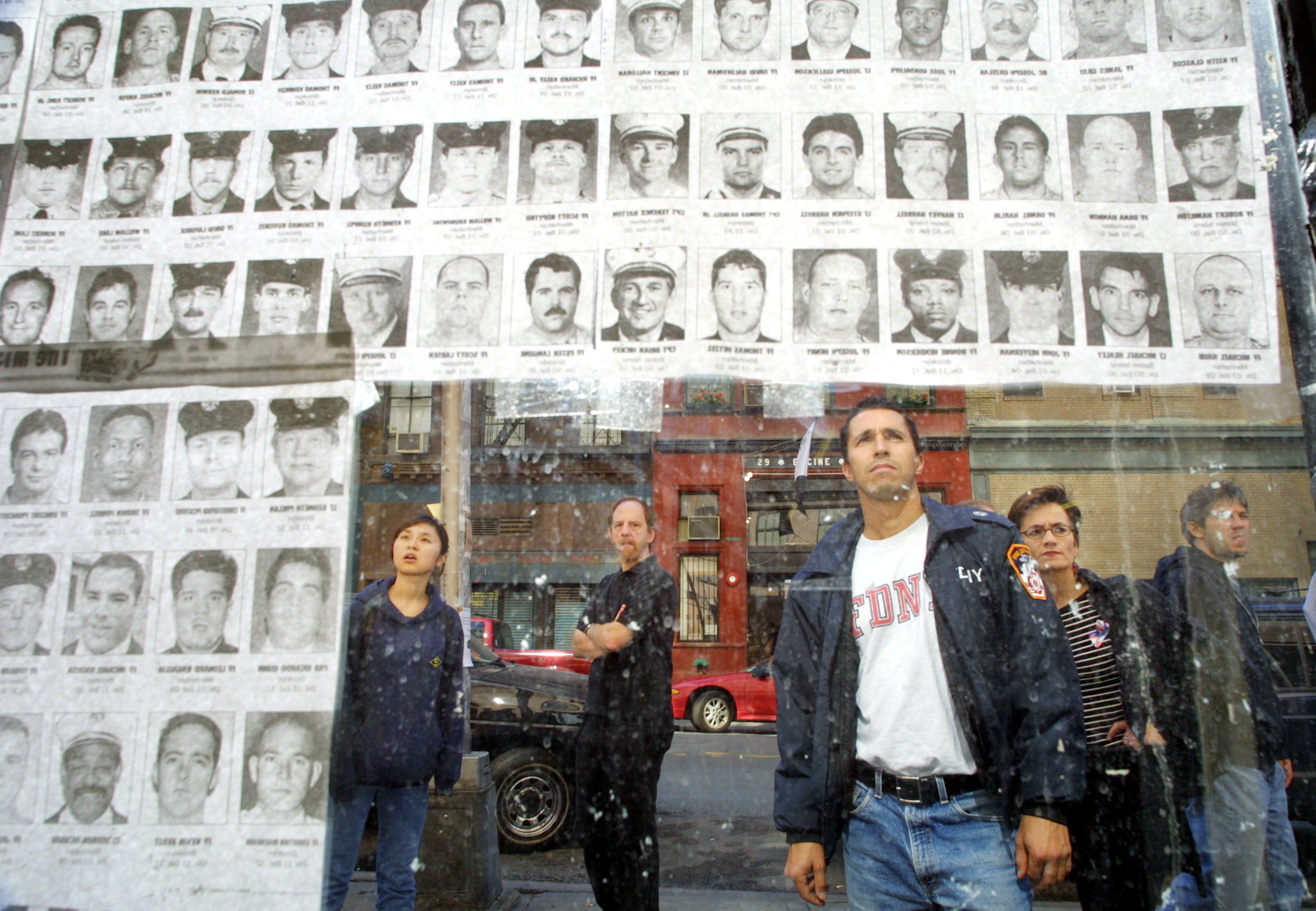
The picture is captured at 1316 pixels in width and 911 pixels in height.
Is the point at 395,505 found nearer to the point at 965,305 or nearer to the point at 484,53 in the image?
the point at 484,53

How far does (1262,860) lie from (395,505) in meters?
2.75

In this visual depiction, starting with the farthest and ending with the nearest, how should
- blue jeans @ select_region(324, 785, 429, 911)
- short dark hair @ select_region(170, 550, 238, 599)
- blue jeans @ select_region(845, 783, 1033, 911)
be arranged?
blue jeans @ select_region(324, 785, 429, 911) < short dark hair @ select_region(170, 550, 238, 599) < blue jeans @ select_region(845, 783, 1033, 911)

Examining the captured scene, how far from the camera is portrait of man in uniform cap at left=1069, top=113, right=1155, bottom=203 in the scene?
5.19 ft

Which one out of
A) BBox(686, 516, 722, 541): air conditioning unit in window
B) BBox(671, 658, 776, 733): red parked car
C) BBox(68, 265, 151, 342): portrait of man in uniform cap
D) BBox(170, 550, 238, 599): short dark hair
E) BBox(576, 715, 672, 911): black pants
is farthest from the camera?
BBox(671, 658, 776, 733): red parked car

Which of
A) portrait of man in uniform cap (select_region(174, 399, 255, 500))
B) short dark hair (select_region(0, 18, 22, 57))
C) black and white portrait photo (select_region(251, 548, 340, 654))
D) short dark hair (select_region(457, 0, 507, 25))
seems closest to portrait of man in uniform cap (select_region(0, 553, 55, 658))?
portrait of man in uniform cap (select_region(174, 399, 255, 500))

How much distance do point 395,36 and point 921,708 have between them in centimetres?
190

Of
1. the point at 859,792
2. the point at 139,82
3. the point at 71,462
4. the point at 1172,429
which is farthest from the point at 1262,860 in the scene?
the point at 139,82

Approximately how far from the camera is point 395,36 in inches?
68.3

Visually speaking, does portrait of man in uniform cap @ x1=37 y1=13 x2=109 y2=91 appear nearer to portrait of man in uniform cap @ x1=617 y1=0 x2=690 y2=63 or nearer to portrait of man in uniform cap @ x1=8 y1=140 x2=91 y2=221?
portrait of man in uniform cap @ x1=8 y1=140 x2=91 y2=221

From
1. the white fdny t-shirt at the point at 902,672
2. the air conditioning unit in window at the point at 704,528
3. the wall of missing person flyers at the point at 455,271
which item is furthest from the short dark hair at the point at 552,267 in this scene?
the air conditioning unit in window at the point at 704,528

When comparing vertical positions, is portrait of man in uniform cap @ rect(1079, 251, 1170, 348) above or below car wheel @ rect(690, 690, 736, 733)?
above

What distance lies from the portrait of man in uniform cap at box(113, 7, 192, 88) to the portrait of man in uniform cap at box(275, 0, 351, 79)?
26cm

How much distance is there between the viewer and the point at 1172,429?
6.31 ft

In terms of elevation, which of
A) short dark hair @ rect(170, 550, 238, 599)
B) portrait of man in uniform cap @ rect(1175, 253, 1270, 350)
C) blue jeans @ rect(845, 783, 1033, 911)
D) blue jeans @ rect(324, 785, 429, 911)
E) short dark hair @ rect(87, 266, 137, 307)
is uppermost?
short dark hair @ rect(87, 266, 137, 307)
